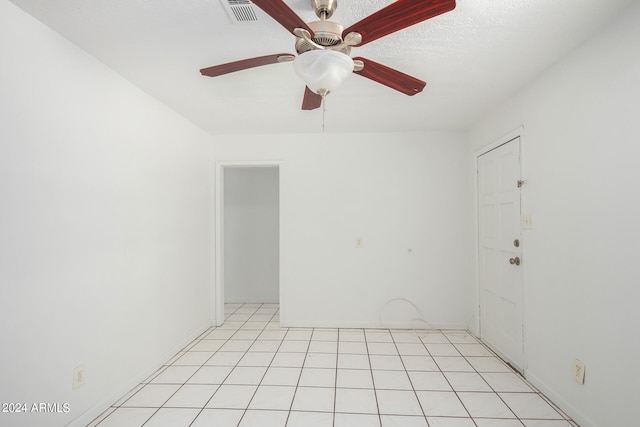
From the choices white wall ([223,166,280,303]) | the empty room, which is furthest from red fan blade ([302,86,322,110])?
white wall ([223,166,280,303])

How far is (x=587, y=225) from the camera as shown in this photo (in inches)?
67.7

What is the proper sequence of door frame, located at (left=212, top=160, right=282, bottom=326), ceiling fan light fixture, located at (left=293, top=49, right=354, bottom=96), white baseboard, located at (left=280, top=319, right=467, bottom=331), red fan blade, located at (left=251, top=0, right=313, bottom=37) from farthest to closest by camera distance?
door frame, located at (left=212, top=160, right=282, bottom=326), white baseboard, located at (left=280, top=319, right=467, bottom=331), ceiling fan light fixture, located at (left=293, top=49, right=354, bottom=96), red fan blade, located at (left=251, top=0, right=313, bottom=37)

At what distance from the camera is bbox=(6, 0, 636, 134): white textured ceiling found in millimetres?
1430

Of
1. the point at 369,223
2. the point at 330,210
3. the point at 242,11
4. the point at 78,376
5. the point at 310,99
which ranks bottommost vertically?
the point at 78,376

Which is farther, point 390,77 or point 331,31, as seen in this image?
point 390,77

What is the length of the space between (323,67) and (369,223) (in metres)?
2.55

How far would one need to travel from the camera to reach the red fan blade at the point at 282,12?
986 millimetres

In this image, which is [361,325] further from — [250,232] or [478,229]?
[250,232]

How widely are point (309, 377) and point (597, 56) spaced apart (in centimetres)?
282

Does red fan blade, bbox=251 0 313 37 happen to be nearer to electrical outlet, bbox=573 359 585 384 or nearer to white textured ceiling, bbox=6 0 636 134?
white textured ceiling, bbox=6 0 636 134

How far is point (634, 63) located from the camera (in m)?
1.44

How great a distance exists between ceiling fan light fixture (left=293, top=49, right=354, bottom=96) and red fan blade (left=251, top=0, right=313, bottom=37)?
0.10m

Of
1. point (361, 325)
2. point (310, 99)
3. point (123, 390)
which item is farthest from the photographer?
point (361, 325)

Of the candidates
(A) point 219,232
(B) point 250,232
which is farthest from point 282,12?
(B) point 250,232
